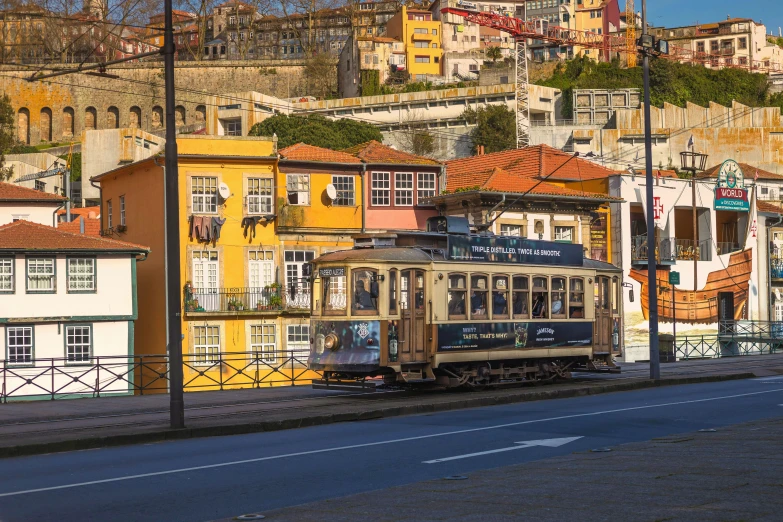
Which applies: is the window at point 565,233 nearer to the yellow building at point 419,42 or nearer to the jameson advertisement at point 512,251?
the jameson advertisement at point 512,251

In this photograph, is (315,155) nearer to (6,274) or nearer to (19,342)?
(6,274)

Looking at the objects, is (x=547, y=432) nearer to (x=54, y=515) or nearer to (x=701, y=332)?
(x=54, y=515)

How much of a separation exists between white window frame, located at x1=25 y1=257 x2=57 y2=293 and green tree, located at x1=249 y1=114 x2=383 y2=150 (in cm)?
4597

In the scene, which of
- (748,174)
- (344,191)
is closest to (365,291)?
(344,191)

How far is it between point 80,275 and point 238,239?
26.0ft

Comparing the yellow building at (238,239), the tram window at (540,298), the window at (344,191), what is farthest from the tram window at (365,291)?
the window at (344,191)

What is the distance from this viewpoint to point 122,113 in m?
125

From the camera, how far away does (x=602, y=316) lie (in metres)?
29.7

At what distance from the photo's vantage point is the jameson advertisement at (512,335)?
24781 mm

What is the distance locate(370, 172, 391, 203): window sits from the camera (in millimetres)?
47781

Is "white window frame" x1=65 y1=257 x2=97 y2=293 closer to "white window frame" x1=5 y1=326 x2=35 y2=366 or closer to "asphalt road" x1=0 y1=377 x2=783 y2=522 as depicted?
"white window frame" x1=5 y1=326 x2=35 y2=366

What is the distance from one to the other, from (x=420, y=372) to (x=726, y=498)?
1494cm

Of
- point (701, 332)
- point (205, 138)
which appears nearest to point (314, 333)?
point (205, 138)

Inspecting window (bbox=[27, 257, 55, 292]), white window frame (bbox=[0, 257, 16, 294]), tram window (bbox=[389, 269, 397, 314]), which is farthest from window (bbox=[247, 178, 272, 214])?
tram window (bbox=[389, 269, 397, 314])
